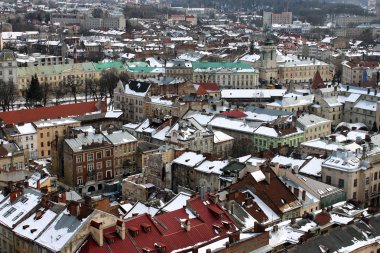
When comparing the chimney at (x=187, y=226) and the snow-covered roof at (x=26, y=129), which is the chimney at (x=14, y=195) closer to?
the chimney at (x=187, y=226)

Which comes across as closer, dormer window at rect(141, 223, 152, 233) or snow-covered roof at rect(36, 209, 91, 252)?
snow-covered roof at rect(36, 209, 91, 252)

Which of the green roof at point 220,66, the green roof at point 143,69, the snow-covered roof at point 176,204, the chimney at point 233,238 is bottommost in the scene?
the snow-covered roof at point 176,204

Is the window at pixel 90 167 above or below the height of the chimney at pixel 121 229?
below

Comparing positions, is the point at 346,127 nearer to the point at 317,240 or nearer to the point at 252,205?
the point at 252,205

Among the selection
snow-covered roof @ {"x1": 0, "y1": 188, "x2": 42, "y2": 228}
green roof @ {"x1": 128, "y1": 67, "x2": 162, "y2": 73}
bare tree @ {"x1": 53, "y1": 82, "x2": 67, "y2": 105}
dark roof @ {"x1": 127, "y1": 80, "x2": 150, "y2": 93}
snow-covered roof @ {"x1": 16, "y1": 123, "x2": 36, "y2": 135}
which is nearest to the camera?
snow-covered roof @ {"x1": 0, "y1": 188, "x2": 42, "y2": 228}

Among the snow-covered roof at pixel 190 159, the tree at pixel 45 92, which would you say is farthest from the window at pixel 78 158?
the tree at pixel 45 92

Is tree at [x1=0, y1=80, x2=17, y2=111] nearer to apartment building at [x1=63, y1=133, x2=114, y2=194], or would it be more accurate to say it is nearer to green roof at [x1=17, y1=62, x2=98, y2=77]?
green roof at [x1=17, y1=62, x2=98, y2=77]

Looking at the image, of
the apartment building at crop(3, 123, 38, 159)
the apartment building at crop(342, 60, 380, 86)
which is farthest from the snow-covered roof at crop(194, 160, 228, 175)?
the apartment building at crop(342, 60, 380, 86)
